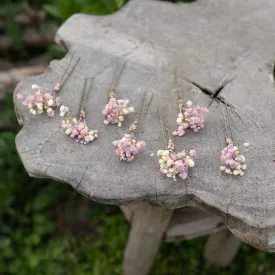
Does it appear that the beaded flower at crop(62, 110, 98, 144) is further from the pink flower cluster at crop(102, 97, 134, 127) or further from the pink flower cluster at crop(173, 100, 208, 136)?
the pink flower cluster at crop(173, 100, 208, 136)

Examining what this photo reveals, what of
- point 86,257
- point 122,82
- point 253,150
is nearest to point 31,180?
point 86,257

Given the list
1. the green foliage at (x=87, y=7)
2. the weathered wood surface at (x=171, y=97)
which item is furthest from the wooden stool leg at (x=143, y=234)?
the green foliage at (x=87, y=7)

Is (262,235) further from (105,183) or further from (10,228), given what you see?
(10,228)

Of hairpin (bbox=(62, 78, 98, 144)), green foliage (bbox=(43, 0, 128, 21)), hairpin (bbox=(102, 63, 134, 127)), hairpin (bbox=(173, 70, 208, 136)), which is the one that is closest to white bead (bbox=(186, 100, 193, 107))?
hairpin (bbox=(173, 70, 208, 136))

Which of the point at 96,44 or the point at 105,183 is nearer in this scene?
the point at 105,183

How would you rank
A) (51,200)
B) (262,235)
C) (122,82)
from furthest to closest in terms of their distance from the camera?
(51,200)
(122,82)
(262,235)

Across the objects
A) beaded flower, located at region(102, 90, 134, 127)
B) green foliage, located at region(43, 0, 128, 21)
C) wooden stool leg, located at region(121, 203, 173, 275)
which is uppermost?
beaded flower, located at region(102, 90, 134, 127)

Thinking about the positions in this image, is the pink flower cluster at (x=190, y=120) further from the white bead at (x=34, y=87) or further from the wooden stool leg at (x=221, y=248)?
the wooden stool leg at (x=221, y=248)

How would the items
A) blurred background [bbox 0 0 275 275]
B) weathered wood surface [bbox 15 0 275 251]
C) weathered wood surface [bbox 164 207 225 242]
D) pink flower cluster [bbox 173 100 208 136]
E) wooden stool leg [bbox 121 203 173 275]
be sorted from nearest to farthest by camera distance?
weathered wood surface [bbox 15 0 275 251] → pink flower cluster [bbox 173 100 208 136] → wooden stool leg [bbox 121 203 173 275] → weathered wood surface [bbox 164 207 225 242] → blurred background [bbox 0 0 275 275]
